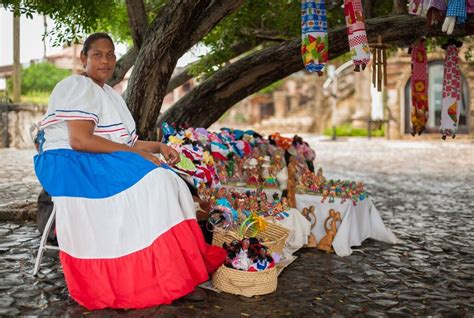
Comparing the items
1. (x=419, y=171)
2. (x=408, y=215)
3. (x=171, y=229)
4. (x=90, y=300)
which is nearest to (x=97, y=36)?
(x=171, y=229)

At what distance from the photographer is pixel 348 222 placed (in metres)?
5.53

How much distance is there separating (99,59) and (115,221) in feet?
3.76

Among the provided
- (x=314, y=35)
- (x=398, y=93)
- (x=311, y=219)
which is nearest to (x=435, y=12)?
(x=314, y=35)

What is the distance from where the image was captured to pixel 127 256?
11.7 ft

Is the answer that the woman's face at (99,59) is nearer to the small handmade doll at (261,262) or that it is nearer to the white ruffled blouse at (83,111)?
the white ruffled blouse at (83,111)

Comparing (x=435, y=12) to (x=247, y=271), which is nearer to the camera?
(x=247, y=271)

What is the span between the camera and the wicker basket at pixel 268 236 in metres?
4.35

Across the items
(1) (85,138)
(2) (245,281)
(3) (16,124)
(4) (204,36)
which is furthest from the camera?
(3) (16,124)

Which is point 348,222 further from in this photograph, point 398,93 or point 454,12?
point 398,93

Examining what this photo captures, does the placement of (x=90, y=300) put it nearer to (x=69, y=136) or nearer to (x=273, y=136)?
(x=69, y=136)

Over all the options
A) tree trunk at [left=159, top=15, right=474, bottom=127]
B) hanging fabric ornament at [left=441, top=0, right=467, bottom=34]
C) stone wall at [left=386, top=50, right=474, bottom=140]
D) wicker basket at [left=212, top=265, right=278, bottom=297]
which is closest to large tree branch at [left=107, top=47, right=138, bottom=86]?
tree trunk at [left=159, top=15, right=474, bottom=127]

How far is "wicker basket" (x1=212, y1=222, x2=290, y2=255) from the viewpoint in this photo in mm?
4352

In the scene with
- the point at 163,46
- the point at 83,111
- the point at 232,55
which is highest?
the point at 232,55

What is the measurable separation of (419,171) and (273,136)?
7642 mm
